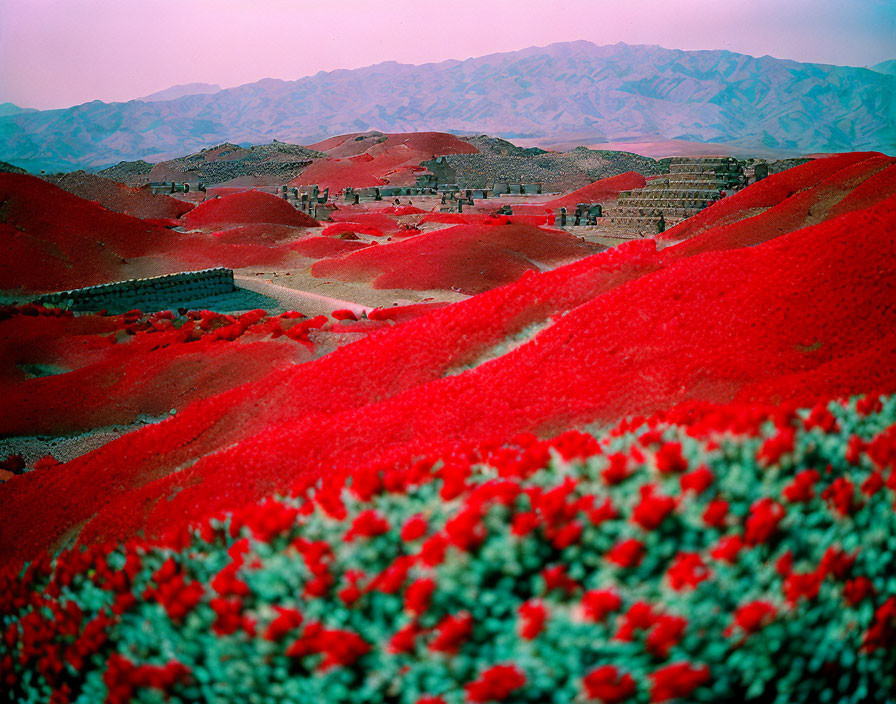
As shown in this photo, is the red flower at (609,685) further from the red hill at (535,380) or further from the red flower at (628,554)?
the red hill at (535,380)

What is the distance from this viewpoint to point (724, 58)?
137 m

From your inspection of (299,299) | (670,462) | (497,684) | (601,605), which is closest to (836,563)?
(670,462)

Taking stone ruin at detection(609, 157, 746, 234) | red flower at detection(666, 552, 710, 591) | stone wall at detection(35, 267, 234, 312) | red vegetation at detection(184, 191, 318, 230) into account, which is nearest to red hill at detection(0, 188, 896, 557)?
red flower at detection(666, 552, 710, 591)

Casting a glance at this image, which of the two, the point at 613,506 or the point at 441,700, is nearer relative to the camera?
the point at 441,700

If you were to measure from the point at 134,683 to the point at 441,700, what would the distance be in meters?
2.24

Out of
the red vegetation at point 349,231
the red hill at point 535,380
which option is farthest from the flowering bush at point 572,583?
the red vegetation at point 349,231

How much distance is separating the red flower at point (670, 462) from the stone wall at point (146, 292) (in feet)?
54.8

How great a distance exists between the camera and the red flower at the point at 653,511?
3166 millimetres

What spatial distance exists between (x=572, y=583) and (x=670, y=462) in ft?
3.03

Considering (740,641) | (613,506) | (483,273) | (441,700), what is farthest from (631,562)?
(483,273)

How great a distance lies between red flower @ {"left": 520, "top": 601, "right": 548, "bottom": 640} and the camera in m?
3.07

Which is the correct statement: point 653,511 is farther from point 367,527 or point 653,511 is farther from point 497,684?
point 367,527

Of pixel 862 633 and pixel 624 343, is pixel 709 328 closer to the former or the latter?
pixel 624 343

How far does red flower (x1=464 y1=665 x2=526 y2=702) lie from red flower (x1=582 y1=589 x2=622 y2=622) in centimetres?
48
